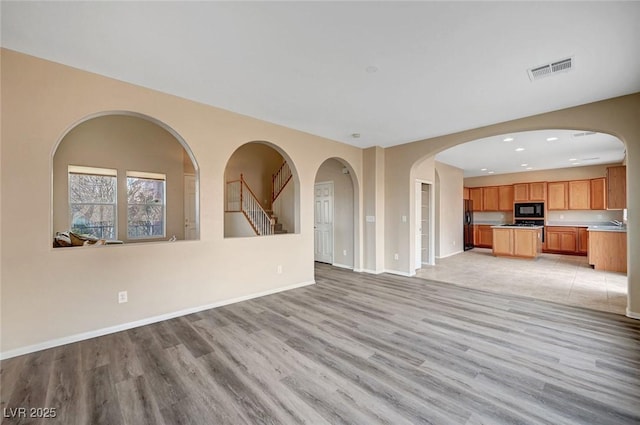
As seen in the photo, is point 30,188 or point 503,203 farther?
point 503,203

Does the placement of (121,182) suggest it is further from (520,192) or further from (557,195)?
(557,195)

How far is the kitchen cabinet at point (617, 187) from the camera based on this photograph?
237 inches

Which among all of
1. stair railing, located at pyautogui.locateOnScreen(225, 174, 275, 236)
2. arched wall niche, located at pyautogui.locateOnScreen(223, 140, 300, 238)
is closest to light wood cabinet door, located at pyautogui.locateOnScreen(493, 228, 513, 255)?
arched wall niche, located at pyautogui.locateOnScreen(223, 140, 300, 238)

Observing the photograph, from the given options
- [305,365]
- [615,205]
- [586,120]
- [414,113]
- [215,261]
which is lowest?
[305,365]

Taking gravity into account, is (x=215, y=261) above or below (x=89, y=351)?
above

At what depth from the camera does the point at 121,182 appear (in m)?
6.03

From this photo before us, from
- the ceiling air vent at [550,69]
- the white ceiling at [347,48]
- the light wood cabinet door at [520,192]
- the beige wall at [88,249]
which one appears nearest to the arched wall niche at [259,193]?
the beige wall at [88,249]

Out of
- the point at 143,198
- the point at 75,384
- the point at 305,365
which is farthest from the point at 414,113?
the point at 143,198

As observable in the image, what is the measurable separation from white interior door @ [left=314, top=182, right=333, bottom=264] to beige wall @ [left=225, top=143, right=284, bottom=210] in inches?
90.9

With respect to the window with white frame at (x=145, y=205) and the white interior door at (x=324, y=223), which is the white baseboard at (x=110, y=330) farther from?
the window with white frame at (x=145, y=205)

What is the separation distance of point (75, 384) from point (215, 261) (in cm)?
183

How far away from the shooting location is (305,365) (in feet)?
7.50

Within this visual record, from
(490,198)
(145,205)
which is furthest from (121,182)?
(490,198)

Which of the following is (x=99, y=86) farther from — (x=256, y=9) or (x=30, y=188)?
(x=256, y=9)
